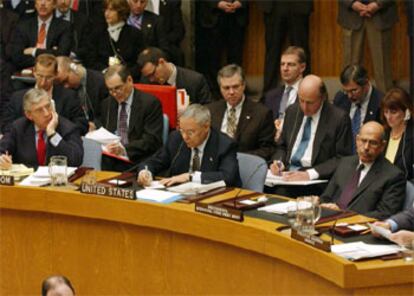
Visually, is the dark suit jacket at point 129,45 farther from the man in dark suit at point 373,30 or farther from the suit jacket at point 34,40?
the man in dark suit at point 373,30

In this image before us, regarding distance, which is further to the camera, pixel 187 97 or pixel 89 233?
pixel 187 97

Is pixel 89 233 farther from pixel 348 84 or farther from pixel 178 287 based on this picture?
pixel 348 84

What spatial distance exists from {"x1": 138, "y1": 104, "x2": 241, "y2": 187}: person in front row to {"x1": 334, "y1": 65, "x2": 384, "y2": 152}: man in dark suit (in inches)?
57.4

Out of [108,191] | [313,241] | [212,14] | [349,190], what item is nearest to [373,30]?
[212,14]

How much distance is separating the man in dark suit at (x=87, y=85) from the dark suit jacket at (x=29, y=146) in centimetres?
161

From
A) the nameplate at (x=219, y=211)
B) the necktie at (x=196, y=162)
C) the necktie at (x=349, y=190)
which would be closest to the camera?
the nameplate at (x=219, y=211)

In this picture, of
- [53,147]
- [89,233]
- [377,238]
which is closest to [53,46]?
[53,147]

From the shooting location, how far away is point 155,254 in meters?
6.20

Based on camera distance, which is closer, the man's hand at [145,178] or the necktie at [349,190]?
the necktie at [349,190]

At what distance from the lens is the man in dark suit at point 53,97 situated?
27.4ft

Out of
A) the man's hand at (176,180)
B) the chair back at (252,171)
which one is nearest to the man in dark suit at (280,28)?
the chair back at (252,171)

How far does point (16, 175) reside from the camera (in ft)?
22.5

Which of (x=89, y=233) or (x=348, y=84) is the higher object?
(x=348, y=84)

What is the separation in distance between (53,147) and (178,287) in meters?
1.56
